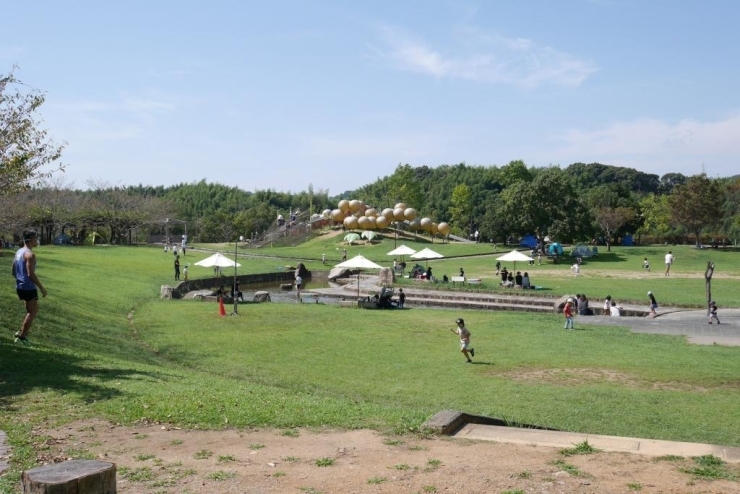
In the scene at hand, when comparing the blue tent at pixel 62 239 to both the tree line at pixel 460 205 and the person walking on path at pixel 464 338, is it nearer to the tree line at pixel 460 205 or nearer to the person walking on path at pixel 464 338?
the tree line at pixel 460 205

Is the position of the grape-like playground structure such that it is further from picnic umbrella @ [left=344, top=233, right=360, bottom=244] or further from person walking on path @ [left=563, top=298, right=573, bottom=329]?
person walking on path @ [left=563, top=298, right=573, bottom=329]

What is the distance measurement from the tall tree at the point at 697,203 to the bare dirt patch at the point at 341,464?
57.7 m

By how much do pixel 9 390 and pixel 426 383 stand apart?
322 inches

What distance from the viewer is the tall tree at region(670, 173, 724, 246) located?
58750 mm

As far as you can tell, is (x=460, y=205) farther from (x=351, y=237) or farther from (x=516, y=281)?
(x=516, y=281)

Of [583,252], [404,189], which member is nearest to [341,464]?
[583,252]

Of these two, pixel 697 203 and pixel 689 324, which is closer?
pixel 689 324

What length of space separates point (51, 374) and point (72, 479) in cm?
750

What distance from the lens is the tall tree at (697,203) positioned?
5875 cm

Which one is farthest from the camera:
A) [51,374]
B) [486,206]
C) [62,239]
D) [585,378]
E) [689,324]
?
[486,206]

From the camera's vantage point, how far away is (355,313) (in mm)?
26516

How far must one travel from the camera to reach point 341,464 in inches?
274

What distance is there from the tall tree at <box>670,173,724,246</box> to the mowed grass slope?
40125 mm

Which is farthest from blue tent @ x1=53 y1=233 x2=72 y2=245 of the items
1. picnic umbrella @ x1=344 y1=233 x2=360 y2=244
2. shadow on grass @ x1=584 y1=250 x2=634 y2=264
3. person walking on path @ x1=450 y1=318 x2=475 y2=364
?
person walking on path @ x1=450 y1=318 x2=475 y2=364
